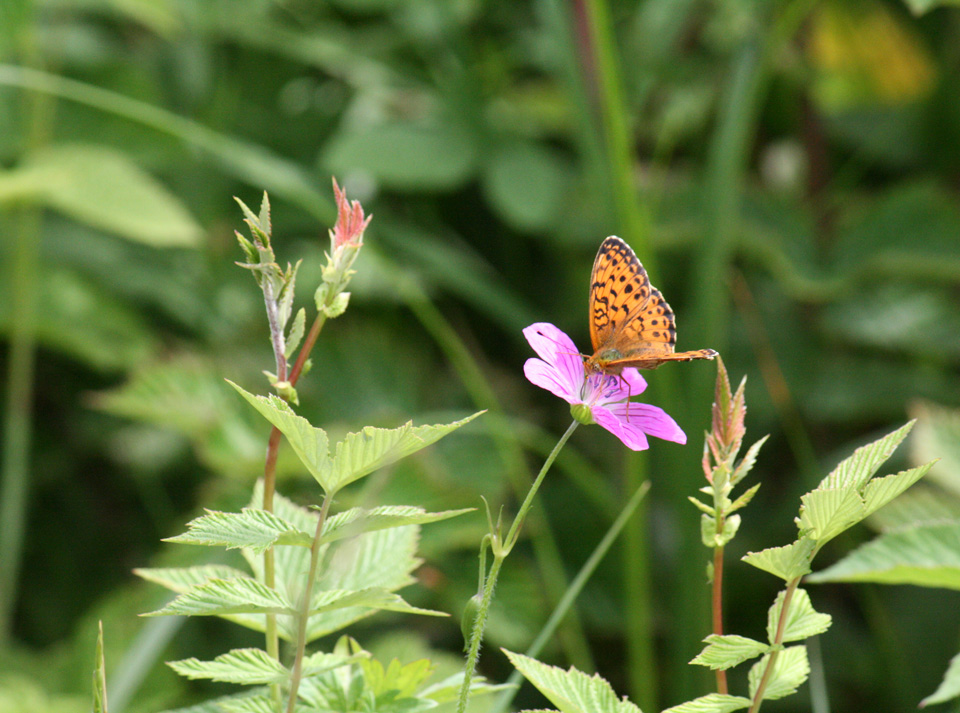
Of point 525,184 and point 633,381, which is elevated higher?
point 525,184

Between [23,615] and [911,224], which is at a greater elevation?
[911,224]

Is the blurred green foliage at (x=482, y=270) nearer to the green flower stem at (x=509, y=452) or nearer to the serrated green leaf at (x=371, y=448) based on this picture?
the green flower stem at (x=509, y=452)

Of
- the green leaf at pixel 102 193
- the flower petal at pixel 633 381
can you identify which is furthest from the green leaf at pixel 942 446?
the green leaf at pixel 102 193

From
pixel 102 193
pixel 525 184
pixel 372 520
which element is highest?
pixel 525 184

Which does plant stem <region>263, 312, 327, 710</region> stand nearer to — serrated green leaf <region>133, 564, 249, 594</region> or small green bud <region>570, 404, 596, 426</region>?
serrated green leaf <region>133, 564, 249, 594</region>

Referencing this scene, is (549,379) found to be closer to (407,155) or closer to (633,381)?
(633,381)

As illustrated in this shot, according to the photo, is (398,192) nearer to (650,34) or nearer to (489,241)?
(489,241)

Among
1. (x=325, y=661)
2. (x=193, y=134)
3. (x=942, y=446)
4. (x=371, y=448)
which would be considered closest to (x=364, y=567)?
(x=325, y=661)

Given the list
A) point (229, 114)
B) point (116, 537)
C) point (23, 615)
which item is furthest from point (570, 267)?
point (23, 615)

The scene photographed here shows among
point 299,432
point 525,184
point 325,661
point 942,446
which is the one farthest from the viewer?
point 525,184
